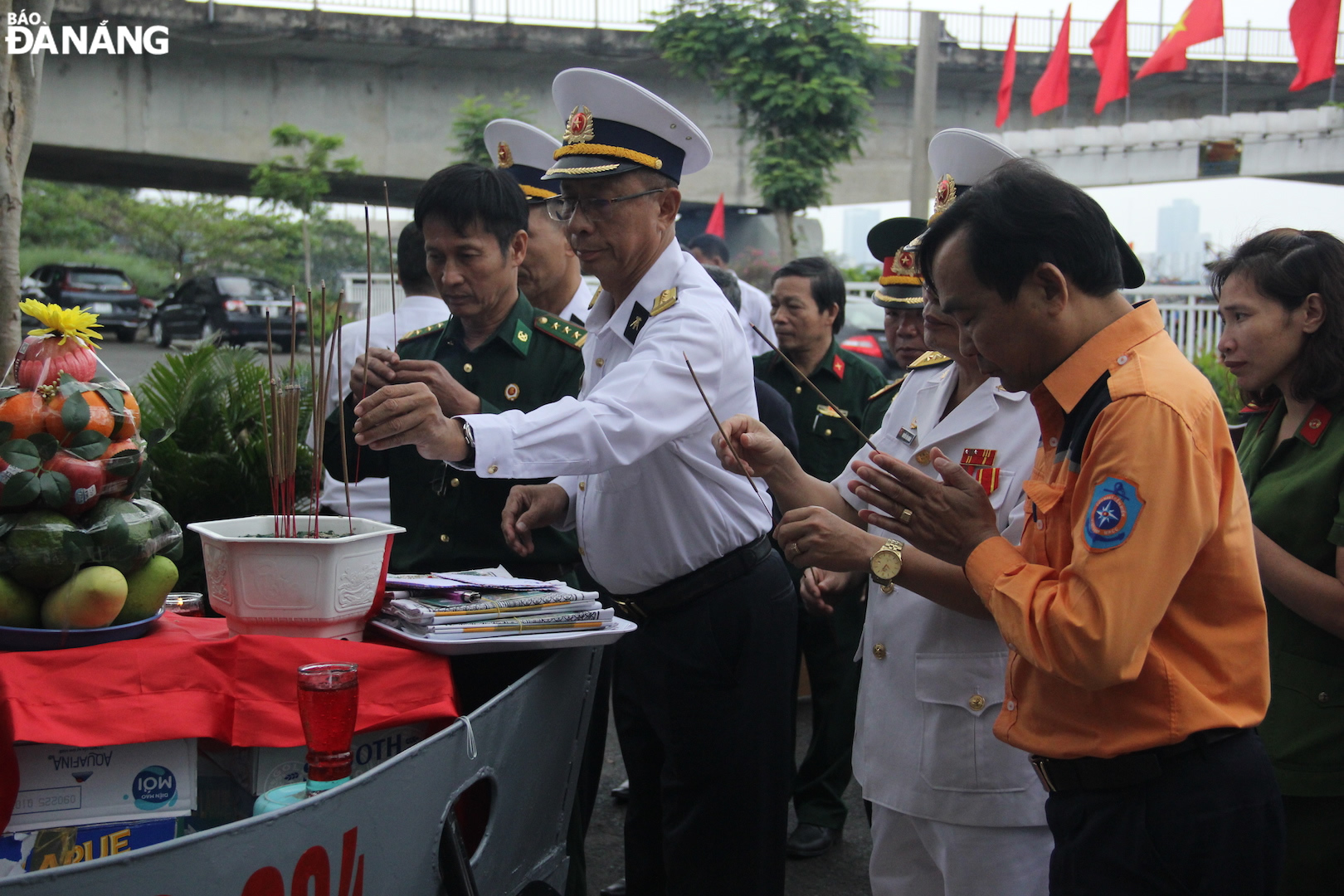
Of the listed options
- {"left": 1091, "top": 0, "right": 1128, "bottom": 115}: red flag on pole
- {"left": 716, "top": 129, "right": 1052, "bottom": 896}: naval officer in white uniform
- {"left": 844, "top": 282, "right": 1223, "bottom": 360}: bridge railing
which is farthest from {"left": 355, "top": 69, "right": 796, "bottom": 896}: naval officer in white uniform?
{"left": 1091, "top": 0, "right": 1128, "bottom": 115}: red flag on pole

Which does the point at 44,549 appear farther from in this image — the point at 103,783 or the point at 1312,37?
the point at 1312,37

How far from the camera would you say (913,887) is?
209 centimetres

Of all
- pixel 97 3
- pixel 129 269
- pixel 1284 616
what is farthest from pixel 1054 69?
pixel 129 269

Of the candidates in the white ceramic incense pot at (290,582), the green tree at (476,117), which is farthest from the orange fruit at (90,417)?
the green tree at (476,117)

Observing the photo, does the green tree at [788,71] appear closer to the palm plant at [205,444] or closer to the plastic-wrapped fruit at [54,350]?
the palm plant at [205,444]

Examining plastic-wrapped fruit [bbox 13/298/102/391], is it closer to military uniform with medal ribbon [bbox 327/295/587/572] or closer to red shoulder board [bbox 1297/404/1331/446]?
military uniform with medal ribbon [bbox 327/295/587/572]

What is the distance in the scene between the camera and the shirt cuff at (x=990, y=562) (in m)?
1.49

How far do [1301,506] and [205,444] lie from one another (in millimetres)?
4087

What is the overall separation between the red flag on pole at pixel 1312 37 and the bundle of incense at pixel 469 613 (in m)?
11.2

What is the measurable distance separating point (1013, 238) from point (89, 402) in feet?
4.93

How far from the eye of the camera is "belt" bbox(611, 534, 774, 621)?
2.37 m

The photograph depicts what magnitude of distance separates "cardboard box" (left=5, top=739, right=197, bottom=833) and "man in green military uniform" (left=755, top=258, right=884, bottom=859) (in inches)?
92.7

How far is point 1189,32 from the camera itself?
1297cm

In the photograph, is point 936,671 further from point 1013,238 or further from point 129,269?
point 129,269
